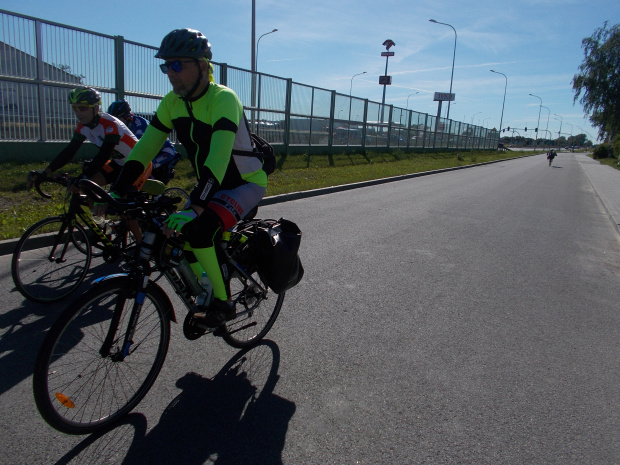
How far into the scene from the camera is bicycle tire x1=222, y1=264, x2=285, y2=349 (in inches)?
129

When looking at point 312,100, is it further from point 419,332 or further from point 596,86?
point 596,86

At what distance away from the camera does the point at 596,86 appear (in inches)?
1769

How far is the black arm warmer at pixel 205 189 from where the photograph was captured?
257cm

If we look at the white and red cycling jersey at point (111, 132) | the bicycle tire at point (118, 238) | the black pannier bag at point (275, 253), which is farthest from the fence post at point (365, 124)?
the black pannier bag at point (275, 253)

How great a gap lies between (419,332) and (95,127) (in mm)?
3806

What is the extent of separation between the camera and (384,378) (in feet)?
10.4

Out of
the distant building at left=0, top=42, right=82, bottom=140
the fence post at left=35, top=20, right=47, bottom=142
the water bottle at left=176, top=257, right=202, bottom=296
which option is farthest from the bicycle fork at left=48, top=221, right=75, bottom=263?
the fence post at left=35, top=20, right=47, bottom=142

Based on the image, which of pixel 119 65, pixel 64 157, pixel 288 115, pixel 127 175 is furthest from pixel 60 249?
pixel 288 115

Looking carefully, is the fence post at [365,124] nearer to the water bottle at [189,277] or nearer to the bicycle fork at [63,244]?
the bicycle fork at [63,244]

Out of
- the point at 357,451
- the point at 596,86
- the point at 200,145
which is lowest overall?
the point at 357,451

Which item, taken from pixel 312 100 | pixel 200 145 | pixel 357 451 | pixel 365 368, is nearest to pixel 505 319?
pixel 365 368

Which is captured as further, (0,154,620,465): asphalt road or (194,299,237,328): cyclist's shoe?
(194,299,237,328): cyclist's shoe

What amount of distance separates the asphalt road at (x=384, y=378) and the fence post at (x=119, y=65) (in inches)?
297

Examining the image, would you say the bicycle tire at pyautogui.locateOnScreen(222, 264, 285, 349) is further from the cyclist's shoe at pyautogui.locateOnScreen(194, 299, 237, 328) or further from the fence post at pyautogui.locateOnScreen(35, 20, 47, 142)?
the fence post at pyautogui.locateOnScreen(35, 20, 47, 142)
